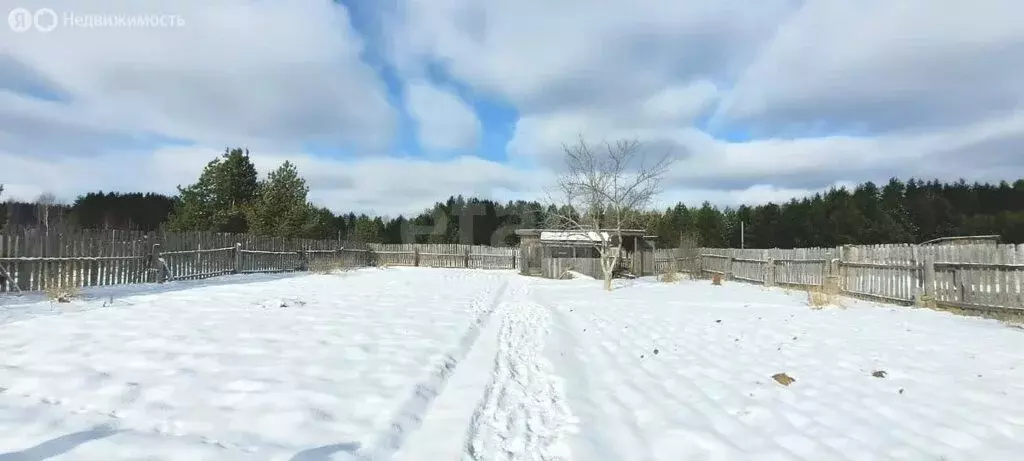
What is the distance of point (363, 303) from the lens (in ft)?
39.9

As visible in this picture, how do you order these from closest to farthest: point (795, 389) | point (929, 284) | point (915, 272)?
point (795, 389), point (929, 284), point (915, 272)

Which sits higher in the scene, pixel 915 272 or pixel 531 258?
pixel 915 272

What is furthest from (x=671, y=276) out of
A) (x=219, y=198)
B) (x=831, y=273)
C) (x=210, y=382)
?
(x=219, y=198)

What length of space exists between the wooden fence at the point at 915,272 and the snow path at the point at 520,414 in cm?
930

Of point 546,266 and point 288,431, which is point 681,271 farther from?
point 288,431

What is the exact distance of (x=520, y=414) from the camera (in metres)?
4.68

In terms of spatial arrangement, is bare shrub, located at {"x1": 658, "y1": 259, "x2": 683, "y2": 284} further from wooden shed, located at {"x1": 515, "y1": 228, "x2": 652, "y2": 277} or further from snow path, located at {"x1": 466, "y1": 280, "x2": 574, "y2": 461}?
snow path, located at {"x1": 466, "y1": 280, "x2": 574, "y2": 461}

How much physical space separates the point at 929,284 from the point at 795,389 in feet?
31.1

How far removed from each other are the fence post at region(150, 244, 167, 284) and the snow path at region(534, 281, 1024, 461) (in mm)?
11477

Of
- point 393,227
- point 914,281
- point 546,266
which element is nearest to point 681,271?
point 546,266

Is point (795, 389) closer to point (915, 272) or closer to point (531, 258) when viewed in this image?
point (915, 272)

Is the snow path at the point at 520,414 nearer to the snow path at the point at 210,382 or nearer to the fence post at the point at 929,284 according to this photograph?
the snow path at the point at 210,382

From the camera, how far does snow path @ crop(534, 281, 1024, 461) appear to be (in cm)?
400

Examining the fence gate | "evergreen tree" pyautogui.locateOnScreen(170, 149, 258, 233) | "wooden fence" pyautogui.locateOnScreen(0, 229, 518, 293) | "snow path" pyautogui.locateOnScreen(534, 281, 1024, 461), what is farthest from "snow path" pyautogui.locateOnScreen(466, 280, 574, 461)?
"evergreen tree" pyautogui.locateOnScreen(170, 149, 258, 233)
